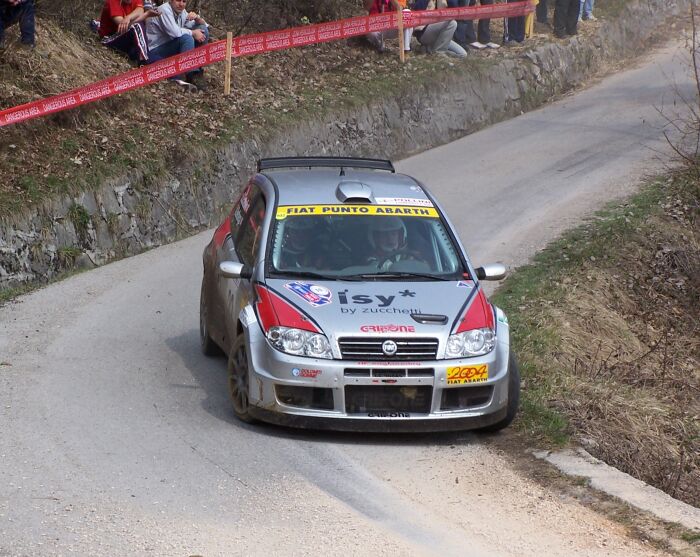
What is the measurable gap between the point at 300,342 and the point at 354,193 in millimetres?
1902

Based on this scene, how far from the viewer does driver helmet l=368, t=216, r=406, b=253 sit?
9.45 m

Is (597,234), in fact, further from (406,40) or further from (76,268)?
(406,40)

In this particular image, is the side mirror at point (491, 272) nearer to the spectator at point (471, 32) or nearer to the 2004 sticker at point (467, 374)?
the 2004 sticker at point (467, 374)

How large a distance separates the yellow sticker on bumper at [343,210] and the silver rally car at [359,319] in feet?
0.04

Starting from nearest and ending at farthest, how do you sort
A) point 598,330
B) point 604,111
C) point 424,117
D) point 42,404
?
point 42,404, point 598,330, point 424,117, point 604,111

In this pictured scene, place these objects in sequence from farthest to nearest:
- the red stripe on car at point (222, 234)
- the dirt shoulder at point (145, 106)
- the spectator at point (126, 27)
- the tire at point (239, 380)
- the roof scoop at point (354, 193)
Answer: the spectator at point (126, 27), the dirt shoulder at point (145, 106), the red stripe on car at point (222, 234), the roof scoop at point (354, 193), the tire at point (239, 380)

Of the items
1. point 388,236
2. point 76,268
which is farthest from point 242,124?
point 388,236

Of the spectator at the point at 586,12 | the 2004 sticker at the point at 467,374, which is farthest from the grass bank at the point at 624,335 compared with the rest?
the spectator at the point at 586,12

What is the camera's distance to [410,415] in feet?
27.3

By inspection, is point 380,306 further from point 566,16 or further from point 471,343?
point 566,16

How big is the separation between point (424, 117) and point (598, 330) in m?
10.2

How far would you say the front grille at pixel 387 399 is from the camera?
8.27m

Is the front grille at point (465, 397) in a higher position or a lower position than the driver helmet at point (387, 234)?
lower

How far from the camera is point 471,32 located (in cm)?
2577
